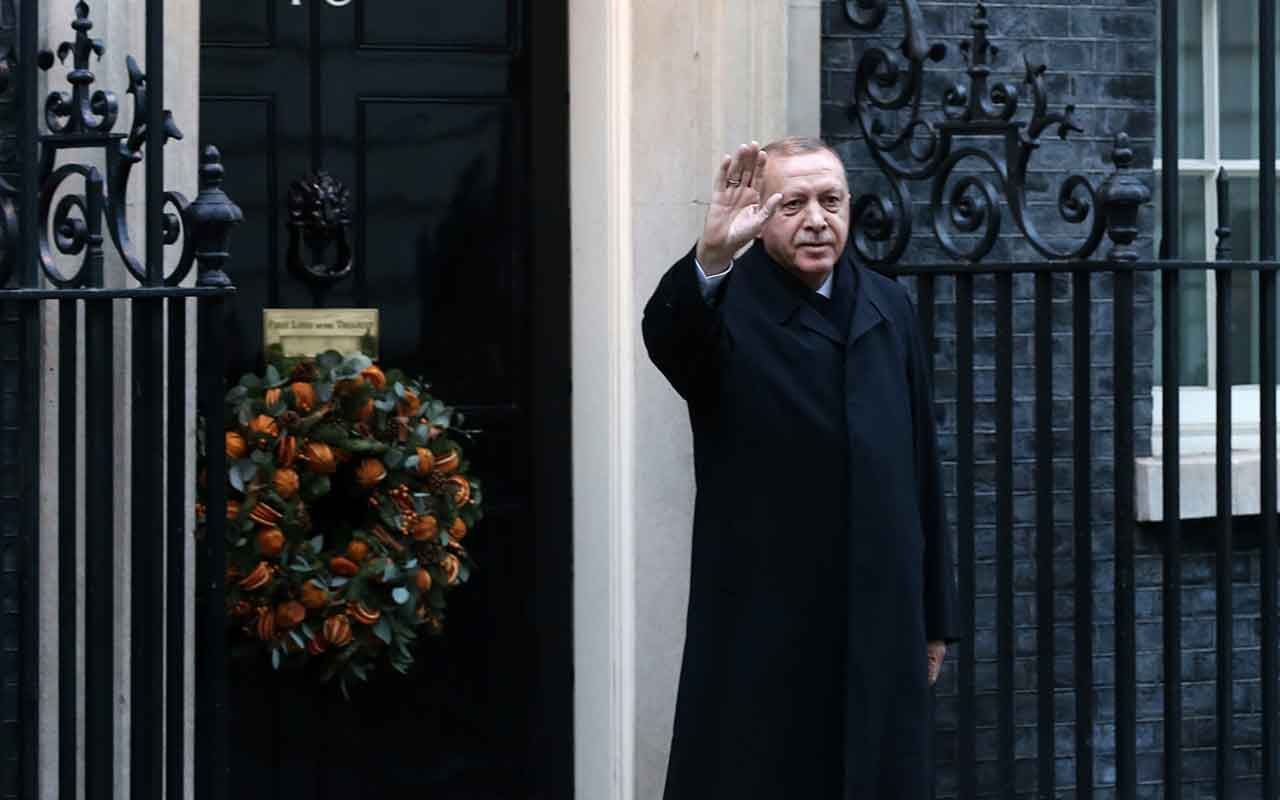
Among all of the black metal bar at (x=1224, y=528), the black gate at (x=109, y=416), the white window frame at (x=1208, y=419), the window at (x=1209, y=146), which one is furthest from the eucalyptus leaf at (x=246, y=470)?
the window at (x=1209, y=146)

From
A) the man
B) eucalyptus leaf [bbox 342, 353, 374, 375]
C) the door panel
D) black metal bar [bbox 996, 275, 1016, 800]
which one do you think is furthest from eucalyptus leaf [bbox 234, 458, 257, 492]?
black metal bar [bbox 996, 275, 1016, 800]

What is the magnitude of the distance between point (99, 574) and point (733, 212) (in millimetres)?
1496

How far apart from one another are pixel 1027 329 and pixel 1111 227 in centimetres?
95

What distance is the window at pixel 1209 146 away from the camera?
6.31m

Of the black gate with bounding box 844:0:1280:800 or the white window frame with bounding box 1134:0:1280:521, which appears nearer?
the black gate with bounding box 844:0:1280:800

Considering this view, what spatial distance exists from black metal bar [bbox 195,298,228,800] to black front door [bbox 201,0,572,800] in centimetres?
110

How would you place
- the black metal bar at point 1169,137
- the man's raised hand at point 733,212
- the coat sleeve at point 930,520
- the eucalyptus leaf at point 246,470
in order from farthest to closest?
the eucalyptus leaf at point 246,470 → the black metal bar at point 1169,137 → the coat sleeve at point 930,520 → the man's raised hand at point 733,212

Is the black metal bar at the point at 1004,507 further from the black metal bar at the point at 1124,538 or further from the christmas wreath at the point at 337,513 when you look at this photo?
the christmas wreath at the point at 337,513

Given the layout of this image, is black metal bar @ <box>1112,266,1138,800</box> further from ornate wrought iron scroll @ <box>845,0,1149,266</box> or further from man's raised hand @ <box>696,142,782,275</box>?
man's raised hand @ <box>696,142,782,275</box>

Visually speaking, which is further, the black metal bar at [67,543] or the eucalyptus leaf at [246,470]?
the eucalyptus leaf at [246,470]

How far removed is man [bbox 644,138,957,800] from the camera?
427cm

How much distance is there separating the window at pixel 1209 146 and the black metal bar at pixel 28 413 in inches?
132

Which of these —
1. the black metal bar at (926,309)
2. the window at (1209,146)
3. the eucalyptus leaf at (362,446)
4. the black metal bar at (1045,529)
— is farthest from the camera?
the window at (1209,146)

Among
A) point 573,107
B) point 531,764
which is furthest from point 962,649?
point 573,107
